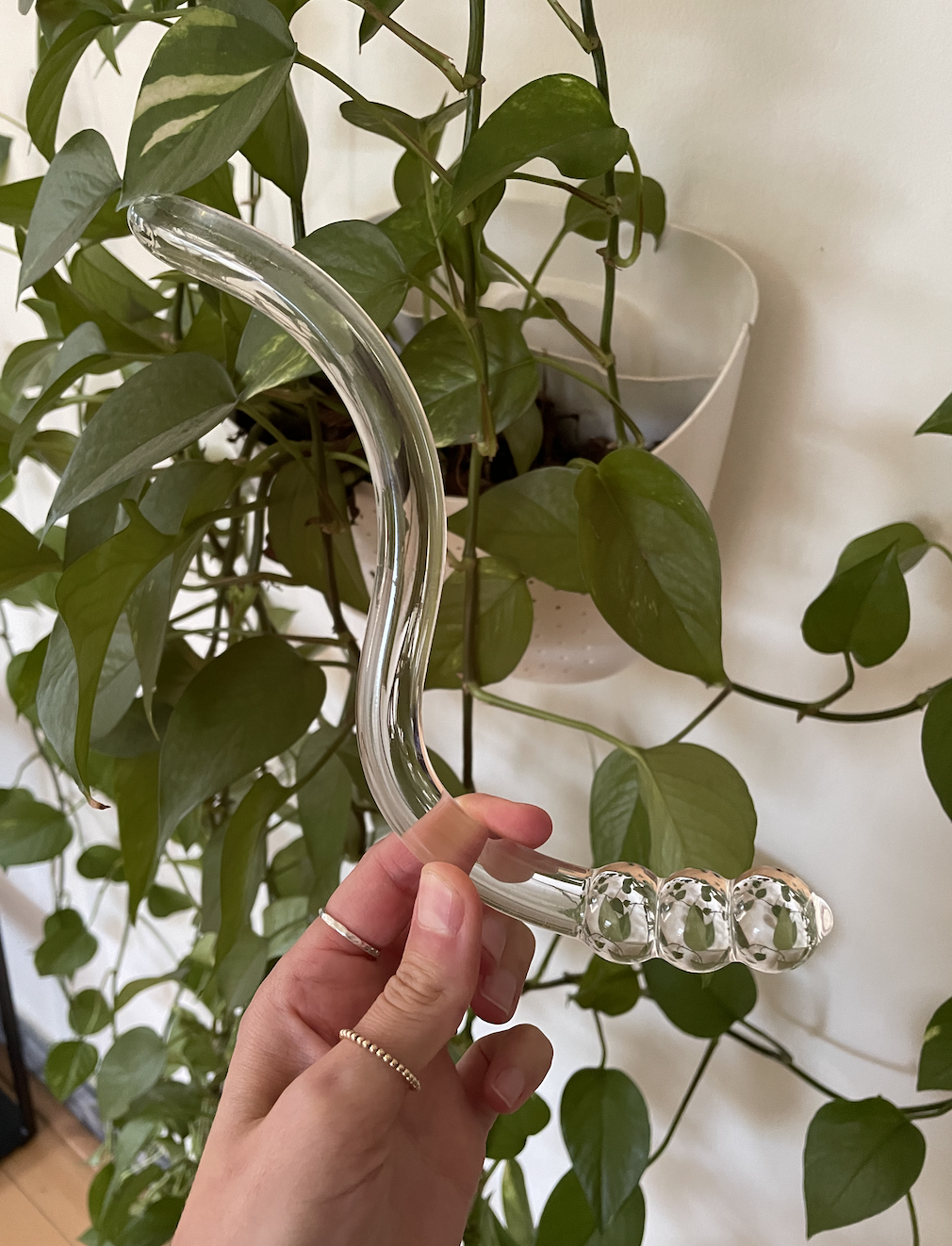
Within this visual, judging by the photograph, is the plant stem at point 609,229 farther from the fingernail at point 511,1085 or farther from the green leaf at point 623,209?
the fingernail at point 511,1085

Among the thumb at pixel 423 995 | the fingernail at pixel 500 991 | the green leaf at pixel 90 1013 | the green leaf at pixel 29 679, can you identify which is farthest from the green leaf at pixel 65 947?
the thumb at pixel 423 995

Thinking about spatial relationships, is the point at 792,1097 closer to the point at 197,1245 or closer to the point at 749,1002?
the point at 749,1002

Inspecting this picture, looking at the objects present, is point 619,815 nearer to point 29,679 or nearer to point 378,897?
point 378,897

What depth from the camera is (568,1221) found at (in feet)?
1.97

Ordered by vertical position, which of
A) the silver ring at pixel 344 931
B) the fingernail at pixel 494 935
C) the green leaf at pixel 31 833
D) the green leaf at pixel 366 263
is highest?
the green leaf at pixel 366 263

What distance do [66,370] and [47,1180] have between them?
4.82ft

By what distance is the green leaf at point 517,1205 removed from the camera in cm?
74

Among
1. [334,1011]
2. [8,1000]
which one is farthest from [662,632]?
[8,1000]

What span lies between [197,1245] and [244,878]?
153mm

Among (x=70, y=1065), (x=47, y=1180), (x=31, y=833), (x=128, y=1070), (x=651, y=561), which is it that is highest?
(x=651, y=561)

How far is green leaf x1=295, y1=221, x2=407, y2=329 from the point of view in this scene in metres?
0.37

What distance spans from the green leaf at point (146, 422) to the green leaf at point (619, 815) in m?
0.26

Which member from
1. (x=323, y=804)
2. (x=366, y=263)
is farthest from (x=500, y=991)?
(x=366, y=263)

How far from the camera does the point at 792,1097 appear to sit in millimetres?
674
